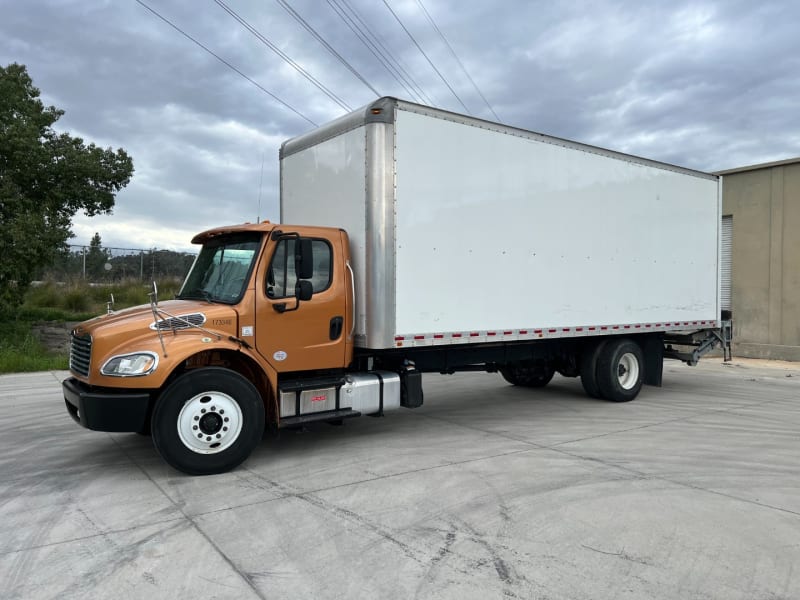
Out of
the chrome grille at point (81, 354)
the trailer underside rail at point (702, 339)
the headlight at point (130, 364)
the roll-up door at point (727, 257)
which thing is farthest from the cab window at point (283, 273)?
the roll-up door at point (727, 257)

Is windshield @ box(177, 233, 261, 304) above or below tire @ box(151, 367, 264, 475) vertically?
above

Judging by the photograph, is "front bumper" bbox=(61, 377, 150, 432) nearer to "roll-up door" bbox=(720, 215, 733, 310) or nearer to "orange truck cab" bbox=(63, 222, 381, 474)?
"orange truck cab" bbox=(63, 222, 381, 474)

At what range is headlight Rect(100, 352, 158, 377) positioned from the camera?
5.53 meters

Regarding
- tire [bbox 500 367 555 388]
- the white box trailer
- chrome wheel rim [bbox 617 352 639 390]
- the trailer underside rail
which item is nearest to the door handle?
the white box trailer

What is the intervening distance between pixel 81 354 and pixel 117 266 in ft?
59.4

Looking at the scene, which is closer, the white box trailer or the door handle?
the door handle

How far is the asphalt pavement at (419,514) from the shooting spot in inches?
145

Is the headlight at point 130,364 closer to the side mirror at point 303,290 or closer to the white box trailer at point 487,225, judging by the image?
the side mirror at point 303,290

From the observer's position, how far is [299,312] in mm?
6465

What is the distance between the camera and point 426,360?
310 inches

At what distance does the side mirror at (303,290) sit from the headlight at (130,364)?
1.52 m

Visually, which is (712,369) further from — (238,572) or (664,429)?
(238,572)

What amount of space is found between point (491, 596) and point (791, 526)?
8.60ft

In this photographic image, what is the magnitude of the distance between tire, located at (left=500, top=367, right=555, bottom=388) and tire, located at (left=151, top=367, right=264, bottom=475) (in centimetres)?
615
